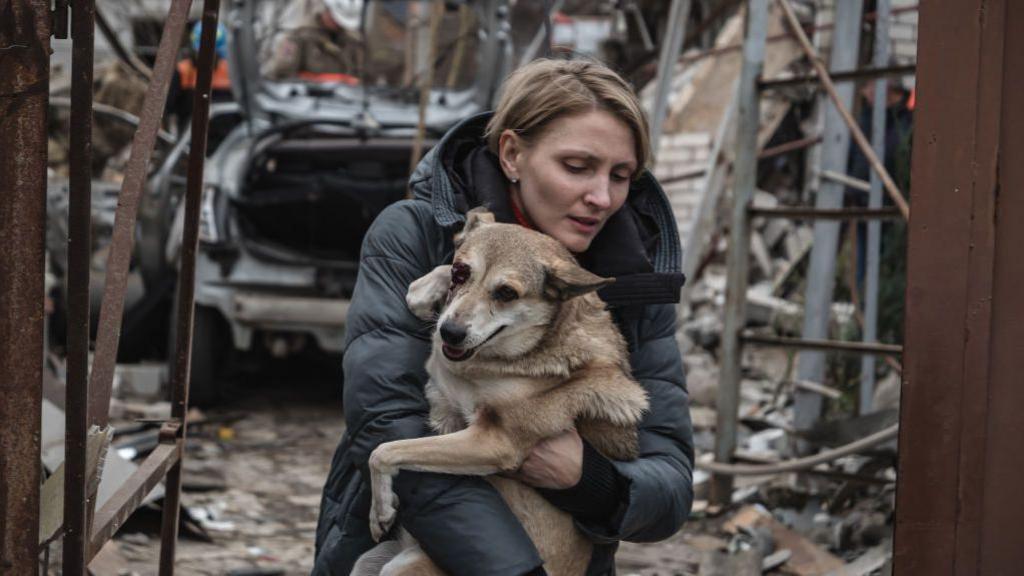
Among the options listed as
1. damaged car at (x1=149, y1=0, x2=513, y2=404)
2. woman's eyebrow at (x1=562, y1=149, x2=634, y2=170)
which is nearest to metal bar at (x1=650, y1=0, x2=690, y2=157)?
damaged car at (x1=149, y1=0, x2=513, y2=404)

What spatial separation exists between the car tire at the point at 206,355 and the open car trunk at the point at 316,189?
2.16 feet

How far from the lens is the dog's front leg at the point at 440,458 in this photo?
2029 mm

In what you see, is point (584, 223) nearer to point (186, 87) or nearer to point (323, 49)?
point (323, 49)

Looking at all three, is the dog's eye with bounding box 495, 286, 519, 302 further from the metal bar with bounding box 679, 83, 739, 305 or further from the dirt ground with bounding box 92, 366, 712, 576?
the metal bar with bounding box 679, 83, 739, 305

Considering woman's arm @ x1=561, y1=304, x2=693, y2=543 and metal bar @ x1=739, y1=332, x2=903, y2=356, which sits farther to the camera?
metal bar @ x1=739, y1=332, x2=903, y2=356

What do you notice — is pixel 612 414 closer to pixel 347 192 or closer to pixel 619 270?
pixel 619 270

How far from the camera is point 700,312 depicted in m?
9.85

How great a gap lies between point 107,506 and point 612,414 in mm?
1098

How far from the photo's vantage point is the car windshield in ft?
26.8

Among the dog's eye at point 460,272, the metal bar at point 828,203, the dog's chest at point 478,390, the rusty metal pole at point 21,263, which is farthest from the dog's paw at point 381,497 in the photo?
the metal bar at point 828,203

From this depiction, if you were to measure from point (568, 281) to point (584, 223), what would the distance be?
0.64 ft

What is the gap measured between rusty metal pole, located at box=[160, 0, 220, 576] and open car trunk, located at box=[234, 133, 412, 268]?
450 centimetres

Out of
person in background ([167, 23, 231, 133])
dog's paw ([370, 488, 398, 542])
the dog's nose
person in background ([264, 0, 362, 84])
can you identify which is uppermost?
person in background ([264, 0, 362, 84])

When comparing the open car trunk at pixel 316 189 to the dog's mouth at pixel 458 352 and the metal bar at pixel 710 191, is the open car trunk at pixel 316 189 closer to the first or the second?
the metal bar at pixel 710 191
